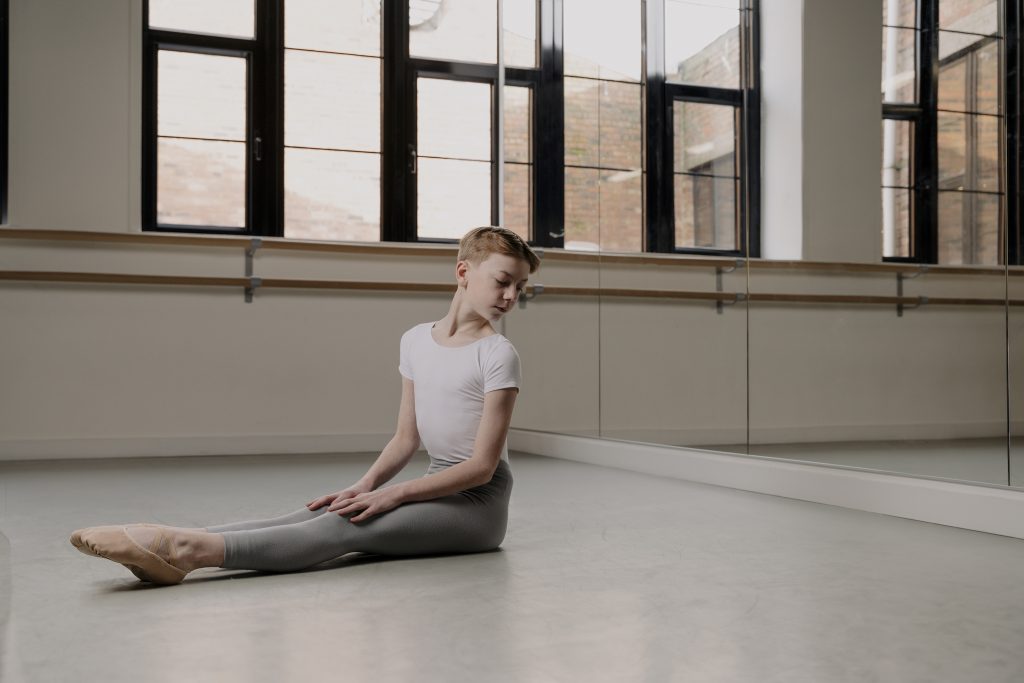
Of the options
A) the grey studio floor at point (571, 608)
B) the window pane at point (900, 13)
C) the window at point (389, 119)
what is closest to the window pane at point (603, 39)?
the window at point (389, 119)

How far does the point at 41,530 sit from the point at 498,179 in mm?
3352

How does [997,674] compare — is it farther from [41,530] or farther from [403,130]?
[403,130]

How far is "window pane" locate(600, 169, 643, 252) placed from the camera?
3.82 metres

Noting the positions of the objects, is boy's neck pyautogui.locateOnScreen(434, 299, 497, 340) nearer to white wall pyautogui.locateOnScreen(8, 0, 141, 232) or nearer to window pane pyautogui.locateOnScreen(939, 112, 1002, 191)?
window pane pyautogui.locateOnScreen(939, 112, 1002, 191)

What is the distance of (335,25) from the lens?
5020 millimetres

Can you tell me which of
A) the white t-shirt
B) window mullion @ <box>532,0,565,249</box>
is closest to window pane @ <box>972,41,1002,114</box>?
the white t-shirt

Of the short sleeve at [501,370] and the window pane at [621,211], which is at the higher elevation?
the window pane at [621,211]

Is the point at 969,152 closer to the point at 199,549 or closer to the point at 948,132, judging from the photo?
the point at 948,132

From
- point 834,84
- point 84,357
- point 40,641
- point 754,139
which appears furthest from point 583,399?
point 40,641

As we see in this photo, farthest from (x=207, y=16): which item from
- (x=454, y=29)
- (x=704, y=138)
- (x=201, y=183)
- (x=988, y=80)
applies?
(x=988, y=80)

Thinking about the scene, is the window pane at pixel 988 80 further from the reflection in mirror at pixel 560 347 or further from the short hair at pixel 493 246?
the reflection in mirror at pixel 560 347

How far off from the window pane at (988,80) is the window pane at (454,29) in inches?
134

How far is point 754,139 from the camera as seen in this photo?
3.07 metres

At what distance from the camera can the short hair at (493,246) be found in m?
1.89
